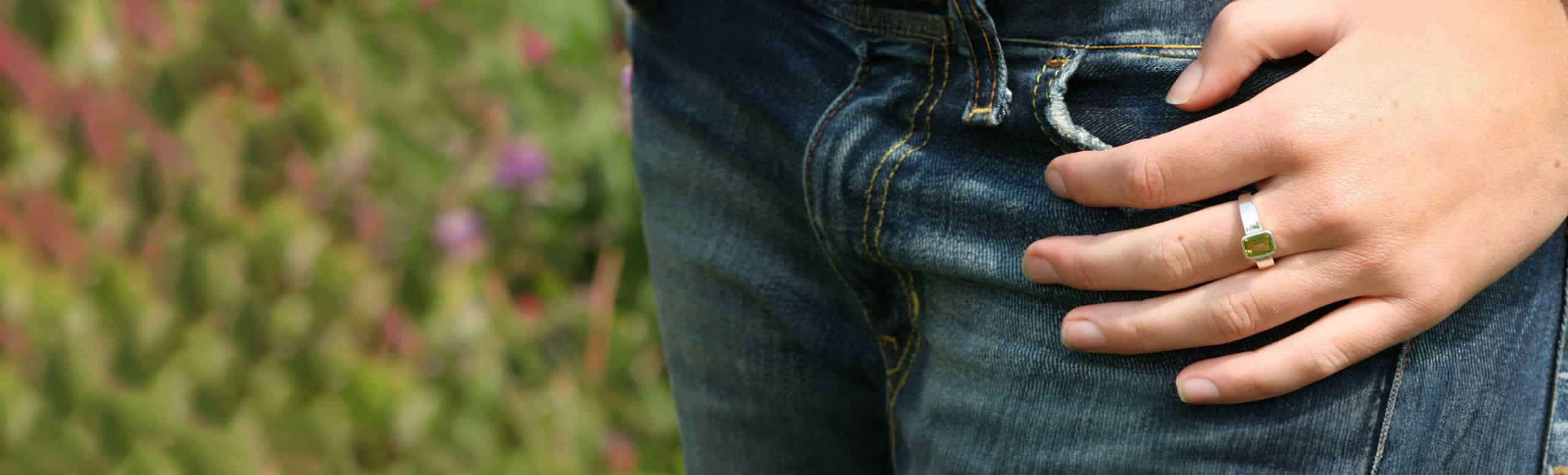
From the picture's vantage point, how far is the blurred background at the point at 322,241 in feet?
5.47

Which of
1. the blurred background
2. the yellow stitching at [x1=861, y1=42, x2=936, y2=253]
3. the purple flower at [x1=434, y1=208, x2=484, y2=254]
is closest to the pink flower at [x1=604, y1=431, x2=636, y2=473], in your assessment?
the blurred background

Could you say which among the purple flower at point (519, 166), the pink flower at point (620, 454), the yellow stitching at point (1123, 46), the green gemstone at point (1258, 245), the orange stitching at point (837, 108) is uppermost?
the yellow stitching at point (1123, 46)

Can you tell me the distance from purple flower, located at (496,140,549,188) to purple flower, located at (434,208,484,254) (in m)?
0.08

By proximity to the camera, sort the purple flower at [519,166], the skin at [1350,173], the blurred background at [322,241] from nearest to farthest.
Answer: the skin at [1350,173] < the blurred background at [322,241] < the purple flower at [519,166]

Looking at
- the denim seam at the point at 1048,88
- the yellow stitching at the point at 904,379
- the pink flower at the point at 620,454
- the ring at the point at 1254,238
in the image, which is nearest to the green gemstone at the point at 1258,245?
the ring at the point at 1254,238

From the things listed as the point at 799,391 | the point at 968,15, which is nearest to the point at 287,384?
the point at 799,391

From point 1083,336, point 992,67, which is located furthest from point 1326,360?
point 992,67

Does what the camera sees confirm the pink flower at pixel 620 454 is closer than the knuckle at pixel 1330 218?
No

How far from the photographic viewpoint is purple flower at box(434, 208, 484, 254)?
1815 millimetres

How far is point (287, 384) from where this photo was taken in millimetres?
1847

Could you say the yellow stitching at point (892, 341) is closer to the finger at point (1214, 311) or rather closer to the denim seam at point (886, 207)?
the denim seam at point (886, 207)

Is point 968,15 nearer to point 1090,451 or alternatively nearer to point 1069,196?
point 1069,196

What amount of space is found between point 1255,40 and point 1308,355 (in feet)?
0.50

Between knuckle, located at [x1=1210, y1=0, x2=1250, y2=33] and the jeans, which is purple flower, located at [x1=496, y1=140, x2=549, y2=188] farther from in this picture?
knuckle, located at [x1=1210, y1=0, x2=1250, y2=33]
